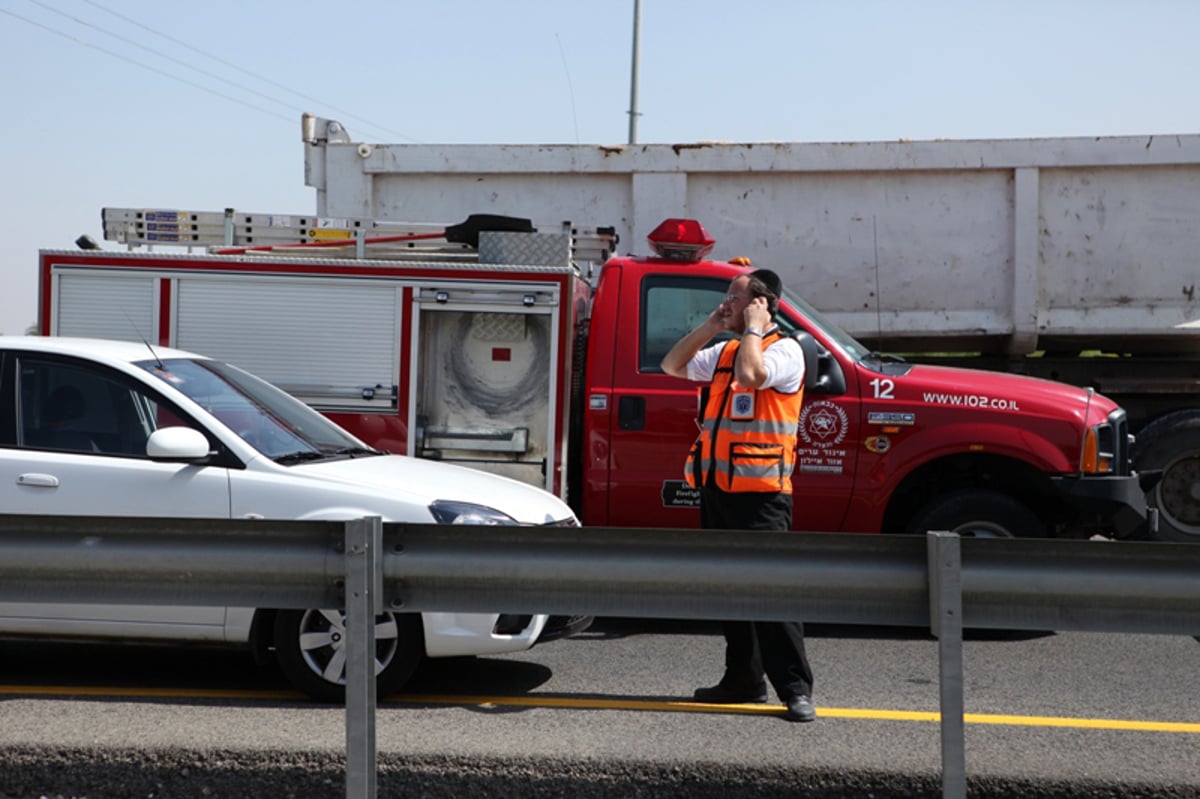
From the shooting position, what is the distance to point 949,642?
3.60 m

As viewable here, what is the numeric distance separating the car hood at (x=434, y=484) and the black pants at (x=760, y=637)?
870 millimetres

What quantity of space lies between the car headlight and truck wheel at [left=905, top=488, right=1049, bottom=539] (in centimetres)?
284

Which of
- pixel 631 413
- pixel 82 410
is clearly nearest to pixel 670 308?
pixel 631 413

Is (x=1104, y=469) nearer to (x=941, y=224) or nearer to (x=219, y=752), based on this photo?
(x=941, y=224)

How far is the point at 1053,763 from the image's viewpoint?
441 centimetres

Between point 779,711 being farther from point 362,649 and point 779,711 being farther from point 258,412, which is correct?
point 258,412

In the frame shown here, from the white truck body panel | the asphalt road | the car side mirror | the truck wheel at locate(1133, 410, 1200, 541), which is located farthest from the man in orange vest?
the truck wheel at locate(1133, 410, 1200, 541)

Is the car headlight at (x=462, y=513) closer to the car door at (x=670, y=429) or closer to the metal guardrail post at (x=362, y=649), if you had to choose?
the metal guardrail post at (x=362, y=649)

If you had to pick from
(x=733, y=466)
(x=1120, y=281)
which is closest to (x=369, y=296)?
(x=733, y=466)

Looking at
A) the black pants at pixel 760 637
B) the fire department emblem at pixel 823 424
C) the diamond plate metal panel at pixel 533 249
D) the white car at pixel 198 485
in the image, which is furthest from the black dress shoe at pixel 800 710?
the diamond plate metal panel at pixel 533 249

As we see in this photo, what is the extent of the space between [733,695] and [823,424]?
238 centimetres

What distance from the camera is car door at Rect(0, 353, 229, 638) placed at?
5.55 m

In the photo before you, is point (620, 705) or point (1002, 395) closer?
point (620, 705)

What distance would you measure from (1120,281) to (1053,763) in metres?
6.04
